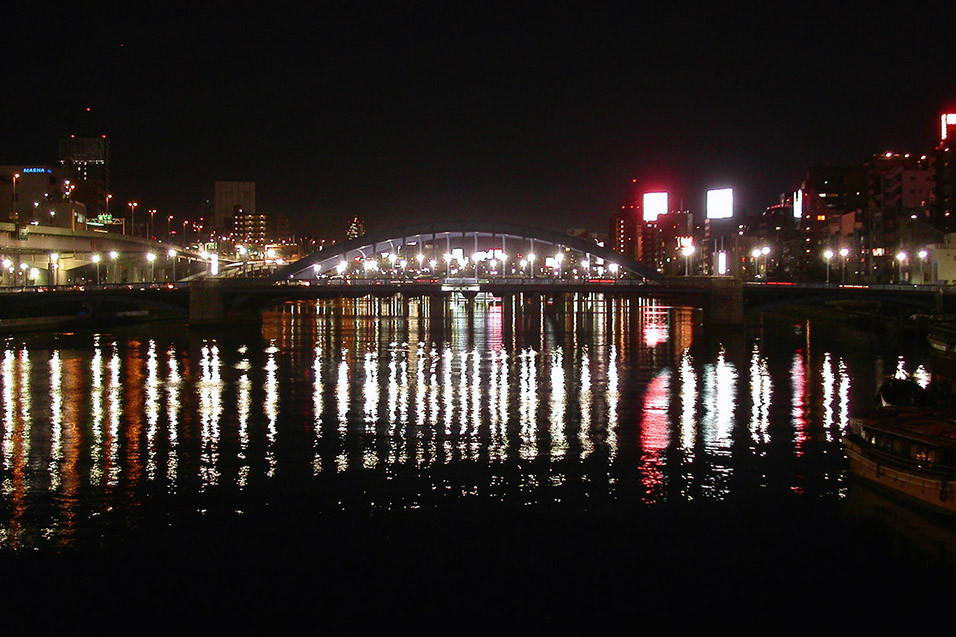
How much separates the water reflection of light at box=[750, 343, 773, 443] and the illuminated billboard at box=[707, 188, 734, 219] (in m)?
105

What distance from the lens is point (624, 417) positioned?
2733cm

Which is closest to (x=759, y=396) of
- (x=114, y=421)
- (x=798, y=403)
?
(x=798, y=403)

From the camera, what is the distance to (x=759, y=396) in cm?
3166

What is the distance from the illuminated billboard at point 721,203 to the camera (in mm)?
146625

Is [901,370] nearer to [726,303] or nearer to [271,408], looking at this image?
[271,408]

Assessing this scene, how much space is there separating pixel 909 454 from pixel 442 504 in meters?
8.19

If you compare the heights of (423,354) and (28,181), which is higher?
(28,181)

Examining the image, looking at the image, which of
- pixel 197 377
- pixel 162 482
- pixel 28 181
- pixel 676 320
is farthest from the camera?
pixel 28 181

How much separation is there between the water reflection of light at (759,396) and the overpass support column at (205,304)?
36.2 m

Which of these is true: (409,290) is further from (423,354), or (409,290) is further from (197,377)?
(197,377)

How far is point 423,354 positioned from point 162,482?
2841 cm

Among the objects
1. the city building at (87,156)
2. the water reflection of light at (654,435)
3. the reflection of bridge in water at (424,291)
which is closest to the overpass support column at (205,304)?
the reflection of bridge in water at (424,291)

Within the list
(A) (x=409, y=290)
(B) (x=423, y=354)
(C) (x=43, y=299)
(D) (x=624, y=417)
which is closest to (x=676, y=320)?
(A) (x=409, y=290)

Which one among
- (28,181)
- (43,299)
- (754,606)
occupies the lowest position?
(754,606)
